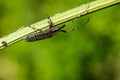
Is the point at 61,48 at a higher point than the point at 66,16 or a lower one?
higher

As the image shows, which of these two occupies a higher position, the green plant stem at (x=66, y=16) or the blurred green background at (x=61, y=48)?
the blurred green background at (x=61, y=48)

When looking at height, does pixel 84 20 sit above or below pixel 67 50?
above

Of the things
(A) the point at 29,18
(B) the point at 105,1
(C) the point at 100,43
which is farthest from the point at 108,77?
(B) the point at 105,1

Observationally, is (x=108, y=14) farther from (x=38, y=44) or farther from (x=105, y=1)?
(x=105, y=1)

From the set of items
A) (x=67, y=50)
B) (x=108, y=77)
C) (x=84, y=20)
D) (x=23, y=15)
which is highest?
(x=23, y=15)

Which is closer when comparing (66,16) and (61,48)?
(66,16)

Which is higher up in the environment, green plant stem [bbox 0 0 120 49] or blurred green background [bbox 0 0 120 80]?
blurred green background [bbox 0 0 120 80]

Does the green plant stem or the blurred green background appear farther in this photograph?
the blurred green background

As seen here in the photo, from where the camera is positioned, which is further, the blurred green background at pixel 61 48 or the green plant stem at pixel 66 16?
the blurred green background at pixel 61 48
